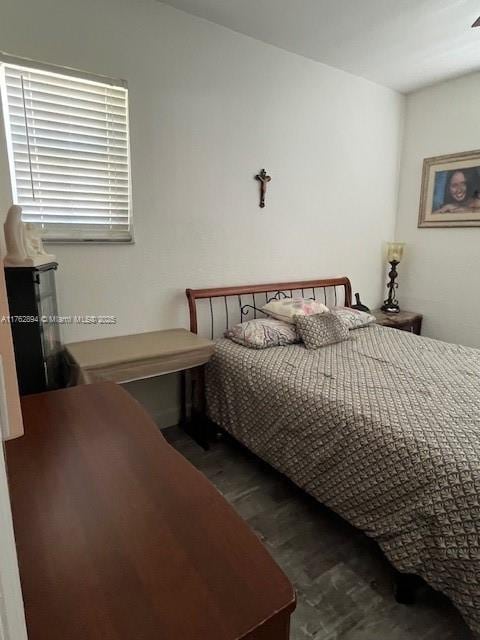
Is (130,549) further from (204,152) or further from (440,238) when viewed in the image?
(440,238)

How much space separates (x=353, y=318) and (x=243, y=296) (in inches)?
34.9

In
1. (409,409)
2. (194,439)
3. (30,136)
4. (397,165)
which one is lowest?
(194,439)

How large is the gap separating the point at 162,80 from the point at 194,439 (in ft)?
7.50

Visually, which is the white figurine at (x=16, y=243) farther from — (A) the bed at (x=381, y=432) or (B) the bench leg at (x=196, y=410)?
(B) the bench leg at (x=196, y=410)

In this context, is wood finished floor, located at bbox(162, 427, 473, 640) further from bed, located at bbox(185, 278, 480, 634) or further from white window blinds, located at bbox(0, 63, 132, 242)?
white window blinds, located at bbox(0, 63, 132, 242)

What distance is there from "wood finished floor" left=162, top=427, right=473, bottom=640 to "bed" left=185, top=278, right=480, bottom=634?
181 millimetres

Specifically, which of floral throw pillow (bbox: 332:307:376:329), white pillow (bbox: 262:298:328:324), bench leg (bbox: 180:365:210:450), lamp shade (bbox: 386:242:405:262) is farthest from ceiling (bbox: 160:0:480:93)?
bench leg (bbox: 180:365:210:450)

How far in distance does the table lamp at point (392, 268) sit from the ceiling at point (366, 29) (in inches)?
56.2

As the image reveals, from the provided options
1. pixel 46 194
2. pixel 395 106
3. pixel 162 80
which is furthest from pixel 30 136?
pixel 395 106

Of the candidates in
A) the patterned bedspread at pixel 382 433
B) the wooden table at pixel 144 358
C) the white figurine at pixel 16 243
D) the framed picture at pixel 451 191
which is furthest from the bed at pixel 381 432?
the framed picture at pixel 451 191

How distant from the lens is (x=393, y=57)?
2.71 m

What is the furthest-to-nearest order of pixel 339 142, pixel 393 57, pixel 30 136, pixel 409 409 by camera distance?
pixel 339 142 < pixel 393 57 < pixel 30 136 < pixel 409 409

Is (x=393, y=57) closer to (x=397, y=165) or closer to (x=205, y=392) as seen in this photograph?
(x=397, y=165)

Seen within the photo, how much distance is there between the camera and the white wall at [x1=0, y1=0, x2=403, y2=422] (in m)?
1.98
